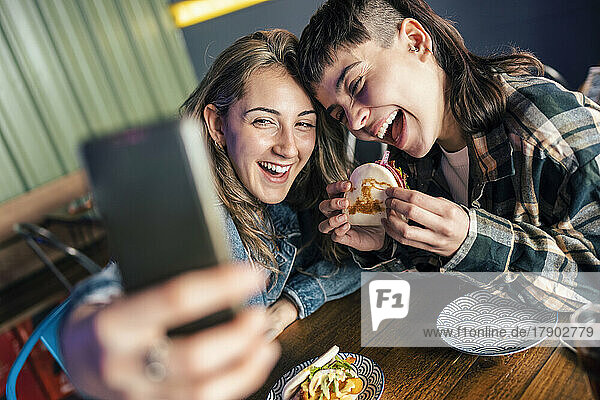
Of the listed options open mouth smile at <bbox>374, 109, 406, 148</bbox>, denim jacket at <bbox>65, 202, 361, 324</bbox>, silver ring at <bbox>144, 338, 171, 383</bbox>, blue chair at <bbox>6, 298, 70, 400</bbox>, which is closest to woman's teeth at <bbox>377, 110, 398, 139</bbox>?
open mouth smile at <bbox>374, 109, 406, 148</bbox>

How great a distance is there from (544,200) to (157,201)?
3.84 ft

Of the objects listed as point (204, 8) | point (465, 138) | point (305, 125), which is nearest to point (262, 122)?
point (305, 125)

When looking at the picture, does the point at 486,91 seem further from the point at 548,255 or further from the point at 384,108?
the point at 548,255

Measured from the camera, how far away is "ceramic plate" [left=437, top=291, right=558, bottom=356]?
0.98 metres

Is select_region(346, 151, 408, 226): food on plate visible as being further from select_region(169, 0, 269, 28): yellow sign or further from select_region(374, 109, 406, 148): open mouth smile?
select_region(169, 0, 269, 28): yellow sign

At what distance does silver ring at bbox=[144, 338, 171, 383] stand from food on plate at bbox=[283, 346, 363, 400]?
0.60 m

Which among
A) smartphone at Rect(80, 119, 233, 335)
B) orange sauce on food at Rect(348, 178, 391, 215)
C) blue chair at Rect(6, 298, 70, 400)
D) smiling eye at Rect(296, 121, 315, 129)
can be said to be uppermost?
smartphone at Rect(80, 119, 233, 335)

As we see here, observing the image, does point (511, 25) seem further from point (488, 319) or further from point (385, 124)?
point (488, 319)

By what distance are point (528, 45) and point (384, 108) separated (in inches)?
69.2

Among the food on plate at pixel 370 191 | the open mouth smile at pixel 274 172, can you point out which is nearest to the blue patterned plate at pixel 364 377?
the food on plate at pixel 370 191

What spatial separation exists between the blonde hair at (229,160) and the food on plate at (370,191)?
9.2 inches

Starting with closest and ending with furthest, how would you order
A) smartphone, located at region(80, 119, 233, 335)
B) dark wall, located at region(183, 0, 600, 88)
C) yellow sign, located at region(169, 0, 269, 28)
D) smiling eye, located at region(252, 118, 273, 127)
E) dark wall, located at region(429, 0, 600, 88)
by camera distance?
smartphone, located at region(80, 119, 233, 335)
smiling eye, located at region(252, 118, 273, 127)
dark wall, located at region(183, 0, 600, 88)
dark wall, located at region(429, 0, 600, 88)
yellow sign, located at region(169, 0, 269, 28)

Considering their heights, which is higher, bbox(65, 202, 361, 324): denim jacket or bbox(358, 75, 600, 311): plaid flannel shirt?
bbox(358, 75, 600, 311): plaid flannel shirt

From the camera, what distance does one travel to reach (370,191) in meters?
1.31
